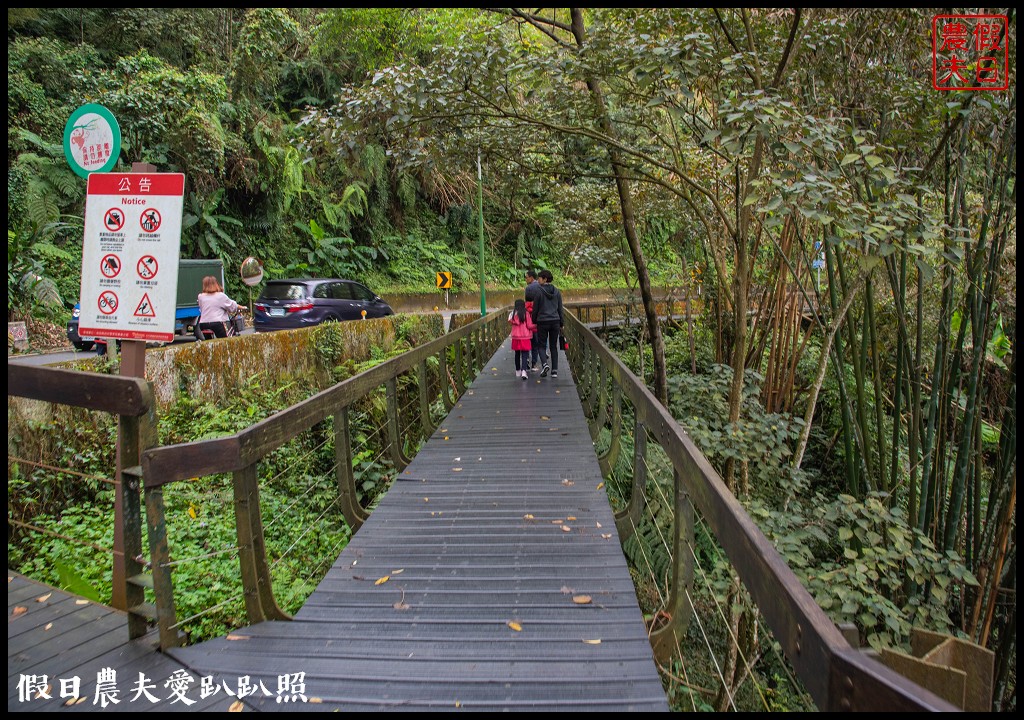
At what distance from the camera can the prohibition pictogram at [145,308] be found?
3.06 metres

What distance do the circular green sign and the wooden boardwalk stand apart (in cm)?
241

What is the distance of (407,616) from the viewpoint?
288 centimetres

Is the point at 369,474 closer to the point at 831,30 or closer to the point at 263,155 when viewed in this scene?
the point at 831,30

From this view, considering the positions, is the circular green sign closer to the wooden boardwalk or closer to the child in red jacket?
the wooden boardwalk

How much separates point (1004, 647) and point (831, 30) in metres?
5.08

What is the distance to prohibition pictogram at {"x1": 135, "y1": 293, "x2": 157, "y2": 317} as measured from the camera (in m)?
3.06

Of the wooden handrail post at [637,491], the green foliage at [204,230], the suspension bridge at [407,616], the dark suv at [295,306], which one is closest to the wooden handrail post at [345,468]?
the suspension bridge at [407,616]

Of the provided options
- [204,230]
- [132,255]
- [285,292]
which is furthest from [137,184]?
[204,230]

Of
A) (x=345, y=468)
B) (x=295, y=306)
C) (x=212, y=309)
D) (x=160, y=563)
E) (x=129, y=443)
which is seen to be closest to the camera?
(x=160, y=563)

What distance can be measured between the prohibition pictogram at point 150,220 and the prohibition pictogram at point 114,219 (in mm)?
113
